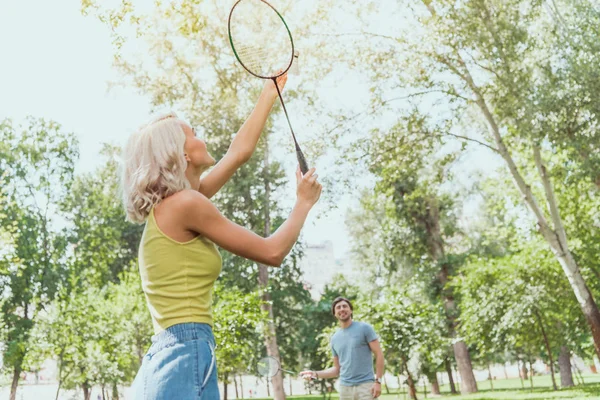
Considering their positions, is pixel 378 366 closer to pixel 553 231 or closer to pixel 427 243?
pixel 553 231

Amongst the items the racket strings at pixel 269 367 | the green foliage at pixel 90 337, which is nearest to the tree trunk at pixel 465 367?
the green foliage at pixel 90 337

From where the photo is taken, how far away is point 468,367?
28.3m

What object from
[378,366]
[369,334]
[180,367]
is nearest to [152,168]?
[180,367]

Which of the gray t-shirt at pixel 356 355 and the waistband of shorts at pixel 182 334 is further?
the gray t-shirt at pixel 356 355

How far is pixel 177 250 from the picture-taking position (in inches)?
82.0

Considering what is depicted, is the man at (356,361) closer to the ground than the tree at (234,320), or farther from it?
closer to the ground

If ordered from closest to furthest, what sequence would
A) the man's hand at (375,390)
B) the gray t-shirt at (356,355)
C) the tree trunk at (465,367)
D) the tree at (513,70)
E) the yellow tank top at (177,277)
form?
1. the yellow tank top at (177,277)
2. the man's hand at (375,390)
3. the gray t-shirt at (356,355)
4. the tree at (513,70)
5. the tree trunk at (465,367)

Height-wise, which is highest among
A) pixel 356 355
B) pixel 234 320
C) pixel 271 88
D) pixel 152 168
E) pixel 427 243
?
pixel 427 243

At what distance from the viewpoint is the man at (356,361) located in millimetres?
7848

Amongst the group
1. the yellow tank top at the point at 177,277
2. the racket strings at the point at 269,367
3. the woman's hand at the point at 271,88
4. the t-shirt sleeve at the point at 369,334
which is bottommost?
the yellow tank top at the point at 177,277

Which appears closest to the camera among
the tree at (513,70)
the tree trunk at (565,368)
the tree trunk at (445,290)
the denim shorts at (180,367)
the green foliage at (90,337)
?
the denim shorts at (180,367)

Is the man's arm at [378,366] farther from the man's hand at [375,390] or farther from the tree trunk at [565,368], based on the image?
the tree trunk at [565,368]

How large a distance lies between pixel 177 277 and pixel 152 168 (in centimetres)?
38

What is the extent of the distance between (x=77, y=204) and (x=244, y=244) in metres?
36.4
